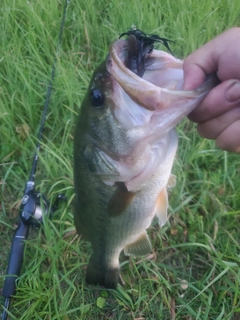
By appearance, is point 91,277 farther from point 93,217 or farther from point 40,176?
point 40,176

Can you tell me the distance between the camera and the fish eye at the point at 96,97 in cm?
153

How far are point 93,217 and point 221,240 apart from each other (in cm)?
99

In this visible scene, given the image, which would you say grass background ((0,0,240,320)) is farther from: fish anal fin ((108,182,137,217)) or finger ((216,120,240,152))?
finger ((216,120,240,152))

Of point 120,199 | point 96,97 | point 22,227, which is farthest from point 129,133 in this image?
point 22,227

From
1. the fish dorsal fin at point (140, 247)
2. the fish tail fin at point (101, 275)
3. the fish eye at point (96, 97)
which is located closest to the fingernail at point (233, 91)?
the fish eye at point (96, 97)

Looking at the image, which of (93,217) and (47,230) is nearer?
(93,217)

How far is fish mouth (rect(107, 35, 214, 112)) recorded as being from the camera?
140 centimetres

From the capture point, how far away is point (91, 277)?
216cm

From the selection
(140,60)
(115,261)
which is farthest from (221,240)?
(140,60)

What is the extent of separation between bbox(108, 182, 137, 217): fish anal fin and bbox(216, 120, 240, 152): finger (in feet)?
1.31

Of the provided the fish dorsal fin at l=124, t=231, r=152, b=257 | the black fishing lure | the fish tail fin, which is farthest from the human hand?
the fish tail fin

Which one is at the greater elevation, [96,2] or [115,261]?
[96,2]

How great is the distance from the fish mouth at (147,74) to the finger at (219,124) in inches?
5.9

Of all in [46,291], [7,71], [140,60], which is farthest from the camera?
[7,71]
